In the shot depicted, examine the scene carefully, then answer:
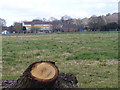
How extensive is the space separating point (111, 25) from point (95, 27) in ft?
25.2

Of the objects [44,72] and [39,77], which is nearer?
[39,77]

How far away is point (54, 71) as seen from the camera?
4.89 m

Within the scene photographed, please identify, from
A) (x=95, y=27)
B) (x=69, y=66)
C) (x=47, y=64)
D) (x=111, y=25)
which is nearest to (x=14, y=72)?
(x=69, y=66)

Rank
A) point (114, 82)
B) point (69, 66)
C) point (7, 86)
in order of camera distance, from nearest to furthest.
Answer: point (7, 86), point (114, 82), point (69, 66)

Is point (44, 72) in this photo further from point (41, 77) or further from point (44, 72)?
point (41, 77)

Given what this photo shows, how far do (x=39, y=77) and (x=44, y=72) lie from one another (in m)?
0.20

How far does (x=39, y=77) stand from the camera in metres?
4.66

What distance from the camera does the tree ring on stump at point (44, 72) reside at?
4.65 m

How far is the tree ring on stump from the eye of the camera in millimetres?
4648

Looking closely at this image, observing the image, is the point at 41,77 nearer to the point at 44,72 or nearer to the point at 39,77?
the point at 39,77

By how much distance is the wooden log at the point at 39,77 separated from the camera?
4633mm

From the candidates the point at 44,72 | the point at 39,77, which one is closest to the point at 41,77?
the point at 39,77

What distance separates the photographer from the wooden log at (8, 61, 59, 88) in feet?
15.2

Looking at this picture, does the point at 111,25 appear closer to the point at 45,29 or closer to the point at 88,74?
the point at 45,29
